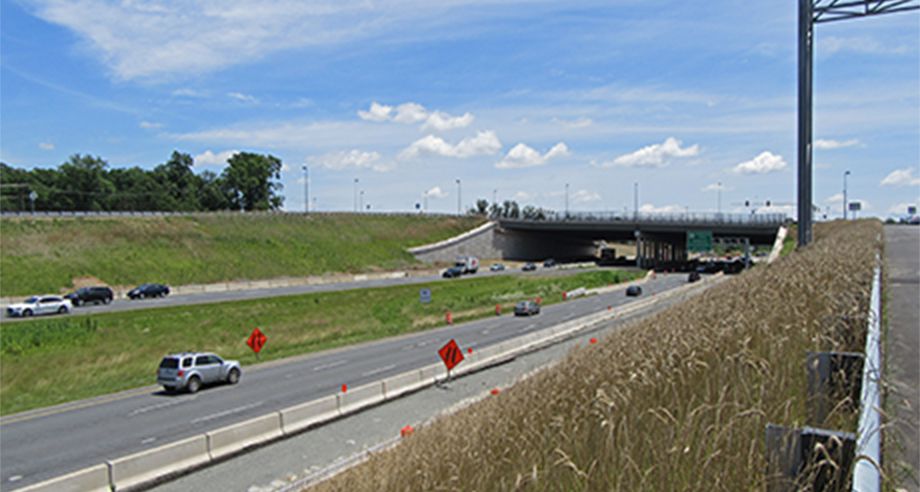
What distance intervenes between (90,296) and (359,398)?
4003 cm

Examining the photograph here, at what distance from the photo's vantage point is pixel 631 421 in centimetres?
399

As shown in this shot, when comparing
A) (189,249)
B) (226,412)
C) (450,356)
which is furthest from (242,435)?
(189,249)

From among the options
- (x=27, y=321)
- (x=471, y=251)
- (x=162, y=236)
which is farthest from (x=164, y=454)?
(x=471, y=251)

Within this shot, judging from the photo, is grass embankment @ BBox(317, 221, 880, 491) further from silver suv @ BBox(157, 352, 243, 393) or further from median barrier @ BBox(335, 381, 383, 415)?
silver suv @ BBox(157, 352, 243, 393)

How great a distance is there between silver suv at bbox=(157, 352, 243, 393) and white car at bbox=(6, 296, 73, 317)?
1043 inches

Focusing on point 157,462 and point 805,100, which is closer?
point 157,462

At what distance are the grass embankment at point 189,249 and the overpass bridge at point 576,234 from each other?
6.30 meters

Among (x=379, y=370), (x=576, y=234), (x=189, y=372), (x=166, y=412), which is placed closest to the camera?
(x=166, y=412)

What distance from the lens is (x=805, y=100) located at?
77.0ft

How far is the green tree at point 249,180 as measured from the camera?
152125mm

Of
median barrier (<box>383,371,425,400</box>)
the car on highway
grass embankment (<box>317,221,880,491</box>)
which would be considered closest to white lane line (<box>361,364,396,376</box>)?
median barrier (<box>383,371,425,400</box>)

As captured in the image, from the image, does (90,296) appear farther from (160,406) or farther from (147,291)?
(160,406)

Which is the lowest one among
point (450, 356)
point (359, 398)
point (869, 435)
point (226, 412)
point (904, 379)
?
point (226, 412)

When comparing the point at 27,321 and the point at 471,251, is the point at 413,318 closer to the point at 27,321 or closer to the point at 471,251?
the point at 27,321
